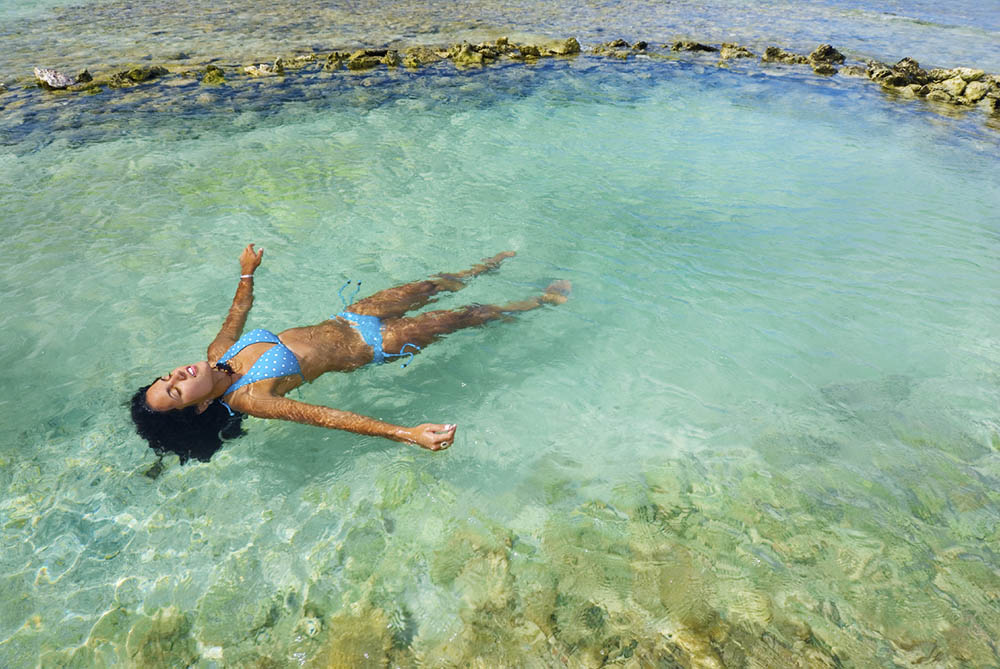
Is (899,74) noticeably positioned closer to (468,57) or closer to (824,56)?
(824,56)

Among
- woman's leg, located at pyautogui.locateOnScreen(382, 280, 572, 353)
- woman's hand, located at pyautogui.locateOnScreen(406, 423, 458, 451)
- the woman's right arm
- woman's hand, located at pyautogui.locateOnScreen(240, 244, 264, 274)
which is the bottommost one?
woman's leg, located at pyautogui.locateOnScreen(382, 280, 572, 353)

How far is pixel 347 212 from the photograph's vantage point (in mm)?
8453

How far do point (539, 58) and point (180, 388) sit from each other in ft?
52.7

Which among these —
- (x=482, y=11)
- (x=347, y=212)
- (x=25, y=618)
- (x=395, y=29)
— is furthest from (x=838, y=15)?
(x=25, y=618)

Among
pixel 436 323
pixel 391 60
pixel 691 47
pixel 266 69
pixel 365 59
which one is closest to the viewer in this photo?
pixel 436 323

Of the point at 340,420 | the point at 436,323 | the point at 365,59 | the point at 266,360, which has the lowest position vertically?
the point at 436,323

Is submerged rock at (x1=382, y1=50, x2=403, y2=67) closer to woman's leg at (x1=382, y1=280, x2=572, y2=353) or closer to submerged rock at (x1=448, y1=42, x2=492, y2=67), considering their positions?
submerged rock at (x1=448, y1=42, x2=492, y2=67)

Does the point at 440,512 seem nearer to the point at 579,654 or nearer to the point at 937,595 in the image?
the point at 579,654

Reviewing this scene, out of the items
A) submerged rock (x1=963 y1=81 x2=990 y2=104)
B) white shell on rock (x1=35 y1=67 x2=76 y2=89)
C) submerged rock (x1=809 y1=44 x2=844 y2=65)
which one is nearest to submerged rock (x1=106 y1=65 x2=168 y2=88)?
white shell on rock (x1=35 y1=67 x2=76 y2=89)

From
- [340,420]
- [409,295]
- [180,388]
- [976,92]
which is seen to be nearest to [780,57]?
[976,92]

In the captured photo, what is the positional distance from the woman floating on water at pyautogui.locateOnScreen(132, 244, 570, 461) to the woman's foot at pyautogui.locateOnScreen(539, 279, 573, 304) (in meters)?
0.49

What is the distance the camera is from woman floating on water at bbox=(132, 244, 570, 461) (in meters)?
4.30

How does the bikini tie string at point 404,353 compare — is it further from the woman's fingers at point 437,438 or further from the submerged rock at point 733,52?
the submerged rock at point 733,52

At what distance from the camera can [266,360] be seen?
4746 millimetres
